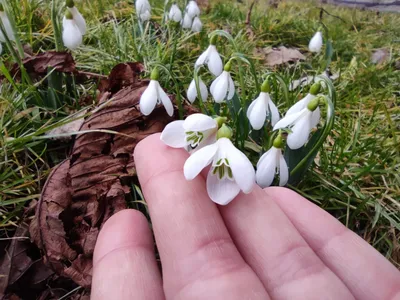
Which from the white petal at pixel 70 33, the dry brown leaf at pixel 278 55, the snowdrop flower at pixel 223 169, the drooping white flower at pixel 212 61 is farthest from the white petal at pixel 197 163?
the dry brown leaf at pixel 278 55

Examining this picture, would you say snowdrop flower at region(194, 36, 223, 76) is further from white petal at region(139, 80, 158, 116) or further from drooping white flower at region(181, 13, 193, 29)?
drooping white flower at region(181, 13, 193, 29)

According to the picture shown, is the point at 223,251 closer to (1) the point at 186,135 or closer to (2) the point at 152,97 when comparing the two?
(1) the point at 186,135

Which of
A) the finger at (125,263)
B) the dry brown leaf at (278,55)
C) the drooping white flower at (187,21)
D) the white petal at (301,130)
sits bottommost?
the dry brown leaf at (278,55)

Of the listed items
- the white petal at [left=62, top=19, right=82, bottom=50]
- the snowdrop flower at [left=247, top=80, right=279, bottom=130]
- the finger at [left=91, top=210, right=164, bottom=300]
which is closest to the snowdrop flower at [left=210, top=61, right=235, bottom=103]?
the snowdrop flower at [left=247, top=80, right=279, bottom=130]

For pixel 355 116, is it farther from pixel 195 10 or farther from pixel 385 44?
pixel 385 44

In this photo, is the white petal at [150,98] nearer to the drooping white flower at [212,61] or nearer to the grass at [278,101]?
the grass at [278,101]

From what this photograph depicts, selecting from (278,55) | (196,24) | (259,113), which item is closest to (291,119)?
(259,113)

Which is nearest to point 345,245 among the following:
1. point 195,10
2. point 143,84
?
point 143,84
